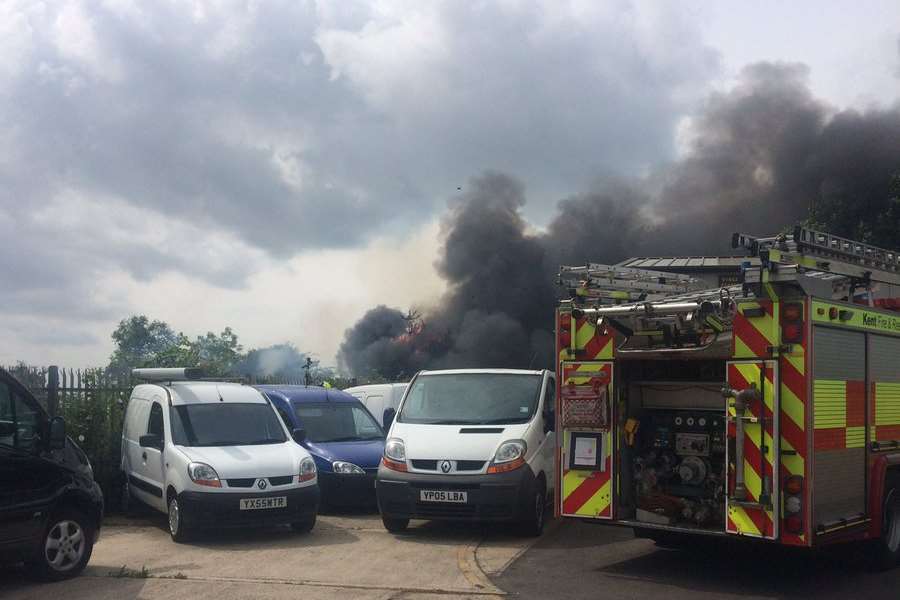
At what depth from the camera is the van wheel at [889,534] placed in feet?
28.8

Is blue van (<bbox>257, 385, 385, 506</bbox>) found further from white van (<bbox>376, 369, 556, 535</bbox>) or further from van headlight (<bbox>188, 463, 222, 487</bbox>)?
van headlight (<bbox>188, 463, 222, 487</bbox>)

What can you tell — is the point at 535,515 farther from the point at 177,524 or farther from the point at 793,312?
the point at 793,312

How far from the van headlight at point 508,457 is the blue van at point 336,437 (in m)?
2.73

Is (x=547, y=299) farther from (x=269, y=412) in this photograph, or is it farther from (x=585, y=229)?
(x=269, y=412)

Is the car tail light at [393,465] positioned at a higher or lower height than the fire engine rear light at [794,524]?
lower

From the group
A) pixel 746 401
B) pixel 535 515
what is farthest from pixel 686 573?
pixel 535 515

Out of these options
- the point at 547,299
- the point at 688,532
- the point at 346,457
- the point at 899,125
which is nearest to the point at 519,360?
the point at 547,299

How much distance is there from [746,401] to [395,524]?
189 inches

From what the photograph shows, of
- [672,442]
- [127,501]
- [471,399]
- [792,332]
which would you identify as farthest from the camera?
[127,501]

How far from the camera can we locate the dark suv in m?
7.85

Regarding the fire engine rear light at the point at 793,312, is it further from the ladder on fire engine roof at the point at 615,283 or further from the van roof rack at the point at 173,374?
the van roof rack at the point at 173,374

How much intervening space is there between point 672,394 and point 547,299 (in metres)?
24.7

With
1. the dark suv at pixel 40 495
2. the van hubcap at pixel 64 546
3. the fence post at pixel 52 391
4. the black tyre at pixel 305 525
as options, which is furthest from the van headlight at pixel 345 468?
the van hubcap at pixel 64 546

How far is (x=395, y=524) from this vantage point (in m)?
10.9
